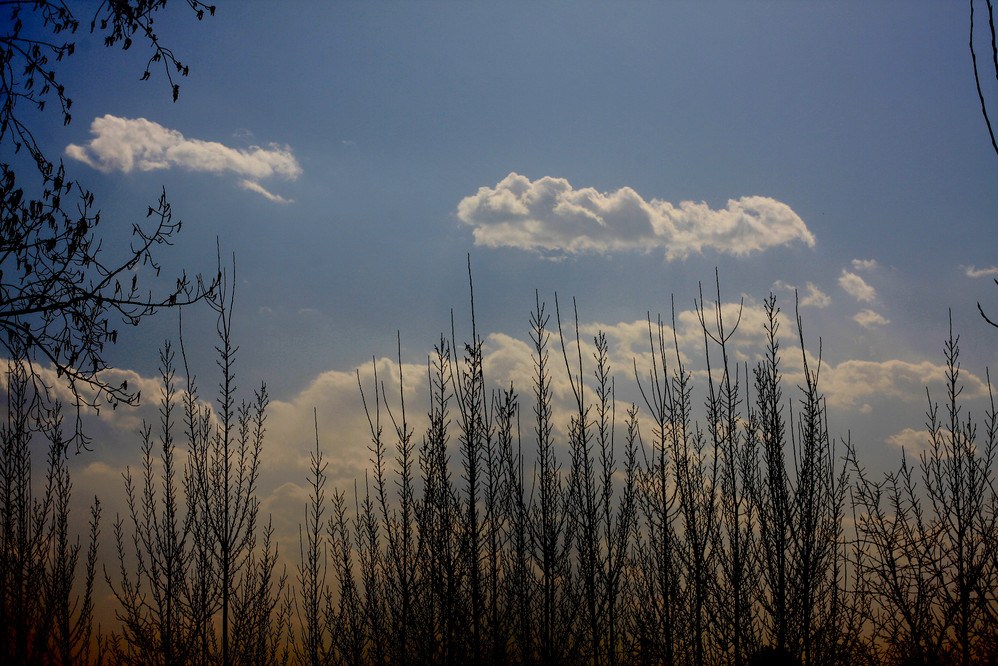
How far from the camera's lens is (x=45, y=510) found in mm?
19844

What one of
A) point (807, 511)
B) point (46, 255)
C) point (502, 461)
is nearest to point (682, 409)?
point (807, 511)

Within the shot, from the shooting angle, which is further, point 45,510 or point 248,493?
point 45,510

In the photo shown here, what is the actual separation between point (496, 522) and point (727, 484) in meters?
6.76

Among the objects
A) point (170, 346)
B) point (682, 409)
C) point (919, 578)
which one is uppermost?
point (170, 346)

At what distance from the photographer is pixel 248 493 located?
17.2 m

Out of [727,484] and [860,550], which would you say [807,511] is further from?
[727,484]

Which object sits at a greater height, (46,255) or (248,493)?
(46,255)

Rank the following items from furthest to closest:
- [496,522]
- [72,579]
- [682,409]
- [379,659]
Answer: [72,579]
[682,409]
[379,659]
[496,522]

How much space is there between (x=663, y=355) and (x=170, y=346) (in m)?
11.4

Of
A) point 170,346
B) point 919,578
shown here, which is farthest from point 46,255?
point 919,578

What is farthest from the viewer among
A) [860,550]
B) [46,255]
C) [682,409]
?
[682,409]

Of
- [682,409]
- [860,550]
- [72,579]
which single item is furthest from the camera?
[72,579]

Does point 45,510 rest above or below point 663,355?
below

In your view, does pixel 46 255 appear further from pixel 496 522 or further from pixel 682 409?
pixel 682 409
